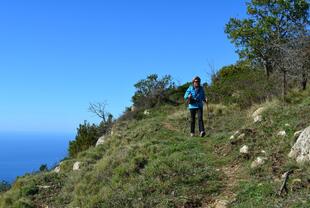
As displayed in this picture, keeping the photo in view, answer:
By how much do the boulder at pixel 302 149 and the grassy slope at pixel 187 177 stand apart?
0.75 feet

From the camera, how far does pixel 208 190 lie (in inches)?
354

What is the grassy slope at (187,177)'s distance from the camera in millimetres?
8523

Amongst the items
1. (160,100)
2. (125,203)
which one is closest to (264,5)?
(160,100)

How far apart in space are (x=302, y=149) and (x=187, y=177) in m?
2.47

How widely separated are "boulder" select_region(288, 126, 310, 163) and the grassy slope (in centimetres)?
23

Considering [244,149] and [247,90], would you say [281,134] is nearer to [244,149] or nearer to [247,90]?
[244,149]

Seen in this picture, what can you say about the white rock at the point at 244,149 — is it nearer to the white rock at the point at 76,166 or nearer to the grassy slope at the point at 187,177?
the grassy slope at the point at 187,177

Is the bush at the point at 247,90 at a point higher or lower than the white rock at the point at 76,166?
higher

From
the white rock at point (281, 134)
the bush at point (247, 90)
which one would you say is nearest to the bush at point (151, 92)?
the bush at point (247, 90)

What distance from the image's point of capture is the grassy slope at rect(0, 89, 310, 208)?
852 centimetres

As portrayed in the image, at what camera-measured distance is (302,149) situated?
9.19m

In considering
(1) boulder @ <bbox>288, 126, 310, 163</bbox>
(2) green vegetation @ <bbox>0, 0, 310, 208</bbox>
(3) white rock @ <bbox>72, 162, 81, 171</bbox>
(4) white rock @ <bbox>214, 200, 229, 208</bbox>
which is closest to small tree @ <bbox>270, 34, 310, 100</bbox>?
(2) green vegetation @ <bbox>0, 0, 310, 208</bbox>

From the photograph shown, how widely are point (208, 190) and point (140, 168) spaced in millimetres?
2847

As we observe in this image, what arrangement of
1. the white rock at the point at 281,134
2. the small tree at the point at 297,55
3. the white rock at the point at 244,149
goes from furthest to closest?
1. the small tree at the point at 297,55
2. the white rock at the point at 281,134
3. the white rock at the point at 244,149
